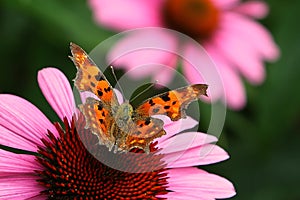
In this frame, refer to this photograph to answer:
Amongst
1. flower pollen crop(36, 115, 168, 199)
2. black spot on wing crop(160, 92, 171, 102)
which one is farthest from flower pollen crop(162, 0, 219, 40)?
black spot on wing crop(160, 92, 171, 102)

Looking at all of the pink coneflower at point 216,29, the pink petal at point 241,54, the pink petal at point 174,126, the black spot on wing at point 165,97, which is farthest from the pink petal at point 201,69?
the black spot on wing at point 165,97

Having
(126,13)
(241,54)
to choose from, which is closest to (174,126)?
(126,13)

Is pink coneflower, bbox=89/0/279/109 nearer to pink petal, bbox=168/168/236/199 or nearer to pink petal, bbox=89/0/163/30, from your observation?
pink petal, bbox=89/0/163/30

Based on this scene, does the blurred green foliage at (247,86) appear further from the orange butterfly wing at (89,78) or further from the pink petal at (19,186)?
the orange butterfly wing at (89,78)

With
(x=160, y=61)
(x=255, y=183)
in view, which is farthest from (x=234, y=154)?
(x=160, y=61)

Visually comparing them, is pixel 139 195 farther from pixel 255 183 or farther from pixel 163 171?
pixel 255 183

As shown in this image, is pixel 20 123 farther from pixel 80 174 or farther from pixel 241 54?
→ pixel 241 54
